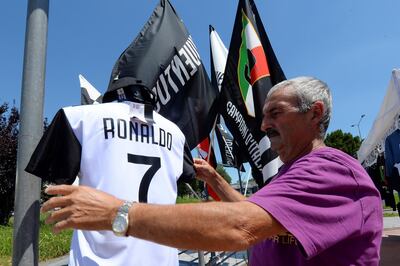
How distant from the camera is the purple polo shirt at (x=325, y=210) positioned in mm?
1251

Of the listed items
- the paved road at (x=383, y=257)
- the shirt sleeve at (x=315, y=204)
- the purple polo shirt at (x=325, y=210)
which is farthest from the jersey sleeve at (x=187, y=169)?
the paved road at (x=383, y=257)

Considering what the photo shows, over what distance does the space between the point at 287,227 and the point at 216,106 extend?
2971mm

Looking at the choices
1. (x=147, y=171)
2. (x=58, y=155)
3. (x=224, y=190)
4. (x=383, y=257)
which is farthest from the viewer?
(x=383, y=257)

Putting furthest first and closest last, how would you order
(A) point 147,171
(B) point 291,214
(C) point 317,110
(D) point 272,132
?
(A) point 147,171, (D) point 272,132, (C) point 317,110, (B) point 291,214

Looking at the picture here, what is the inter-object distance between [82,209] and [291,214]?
64 centimetres

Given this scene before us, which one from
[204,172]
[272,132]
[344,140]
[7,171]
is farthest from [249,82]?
[344,140]

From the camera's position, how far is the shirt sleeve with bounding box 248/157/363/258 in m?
1.24

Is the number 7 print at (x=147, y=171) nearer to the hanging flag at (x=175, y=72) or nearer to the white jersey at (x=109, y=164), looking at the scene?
the white jersey at (x=109, y=164)

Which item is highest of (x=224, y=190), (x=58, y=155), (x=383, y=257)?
(x=58, y=155)

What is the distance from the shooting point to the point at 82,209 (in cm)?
112

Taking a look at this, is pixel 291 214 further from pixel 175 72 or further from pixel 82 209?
pixel 175 72

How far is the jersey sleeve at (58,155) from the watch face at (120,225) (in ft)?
3.24

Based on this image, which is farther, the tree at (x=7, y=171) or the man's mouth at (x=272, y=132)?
the tree at (x=7, y=171)

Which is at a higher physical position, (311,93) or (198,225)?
(311,93)
